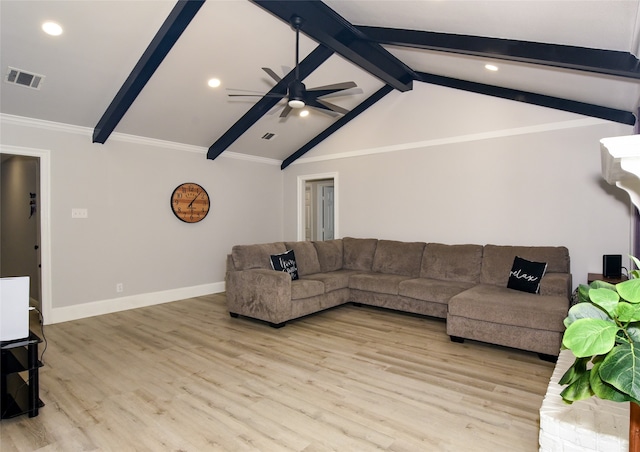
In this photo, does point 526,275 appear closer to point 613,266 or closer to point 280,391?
point 613,266

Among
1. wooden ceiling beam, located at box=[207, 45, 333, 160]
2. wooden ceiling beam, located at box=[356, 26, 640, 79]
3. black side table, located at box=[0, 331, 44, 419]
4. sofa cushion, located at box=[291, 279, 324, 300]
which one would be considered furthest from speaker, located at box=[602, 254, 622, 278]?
black side table, located at box=[0, 331, 44, 419]

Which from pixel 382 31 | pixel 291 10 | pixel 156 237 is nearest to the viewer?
pixel 291 10

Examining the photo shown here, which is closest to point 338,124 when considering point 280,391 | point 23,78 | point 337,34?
point 337,34

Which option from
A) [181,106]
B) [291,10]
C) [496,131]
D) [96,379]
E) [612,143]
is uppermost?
[291,10]

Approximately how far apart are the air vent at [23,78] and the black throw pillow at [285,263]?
10.3ft

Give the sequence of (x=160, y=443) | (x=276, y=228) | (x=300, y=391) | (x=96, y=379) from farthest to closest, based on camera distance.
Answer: (x=276, y=228) < (x=96, y=379) < (x=300, y=391) < (x=160, y=443)

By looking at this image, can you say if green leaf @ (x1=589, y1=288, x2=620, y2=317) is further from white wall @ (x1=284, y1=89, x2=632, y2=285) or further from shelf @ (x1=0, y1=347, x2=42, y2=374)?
white wall @ (x1=284, y1=89, x2=632, y2=285)

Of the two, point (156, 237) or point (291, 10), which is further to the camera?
point (156, 237)

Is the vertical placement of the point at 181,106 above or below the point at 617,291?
above

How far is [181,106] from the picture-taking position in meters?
4.77

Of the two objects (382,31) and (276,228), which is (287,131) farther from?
(382,31)

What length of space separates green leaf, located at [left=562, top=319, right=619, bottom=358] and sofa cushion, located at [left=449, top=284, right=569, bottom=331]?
2828mm

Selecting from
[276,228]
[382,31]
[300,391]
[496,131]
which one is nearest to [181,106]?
[382,31]

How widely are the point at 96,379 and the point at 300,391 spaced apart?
1.67 m
